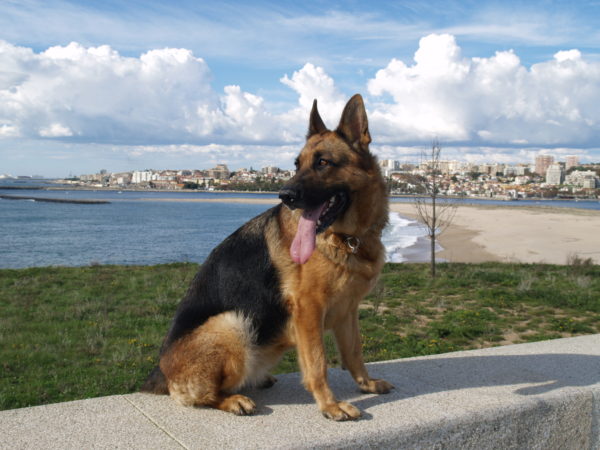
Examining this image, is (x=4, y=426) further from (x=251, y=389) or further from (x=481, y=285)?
(x=481, y=285)

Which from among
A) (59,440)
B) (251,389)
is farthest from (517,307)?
(59,440)

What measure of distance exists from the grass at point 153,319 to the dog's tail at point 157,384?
2.85 meters

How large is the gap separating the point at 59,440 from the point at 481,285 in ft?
41.9

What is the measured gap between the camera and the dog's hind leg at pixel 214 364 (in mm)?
3738

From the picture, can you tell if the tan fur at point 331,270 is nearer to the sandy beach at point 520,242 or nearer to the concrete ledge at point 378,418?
the concrete ledge at point 378,418

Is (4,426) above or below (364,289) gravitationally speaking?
below

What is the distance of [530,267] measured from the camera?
18.7 meters

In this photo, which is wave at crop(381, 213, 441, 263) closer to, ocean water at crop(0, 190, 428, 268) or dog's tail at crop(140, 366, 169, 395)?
ocean water at crop(0, 190, 428, 268)

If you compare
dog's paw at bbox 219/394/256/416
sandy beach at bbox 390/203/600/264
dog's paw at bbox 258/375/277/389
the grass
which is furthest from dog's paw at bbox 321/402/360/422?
sandy beach at bbox 390/203/600/264

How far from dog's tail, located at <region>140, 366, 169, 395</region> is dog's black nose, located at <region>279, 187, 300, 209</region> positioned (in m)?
1.76

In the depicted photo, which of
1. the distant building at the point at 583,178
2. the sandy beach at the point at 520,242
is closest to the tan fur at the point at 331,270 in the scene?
the sandy beach at the point at 520,242

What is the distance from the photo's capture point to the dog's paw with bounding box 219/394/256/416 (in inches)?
151

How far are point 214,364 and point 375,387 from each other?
1.45 metres

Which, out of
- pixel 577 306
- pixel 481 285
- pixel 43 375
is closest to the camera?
pixel 43 375
